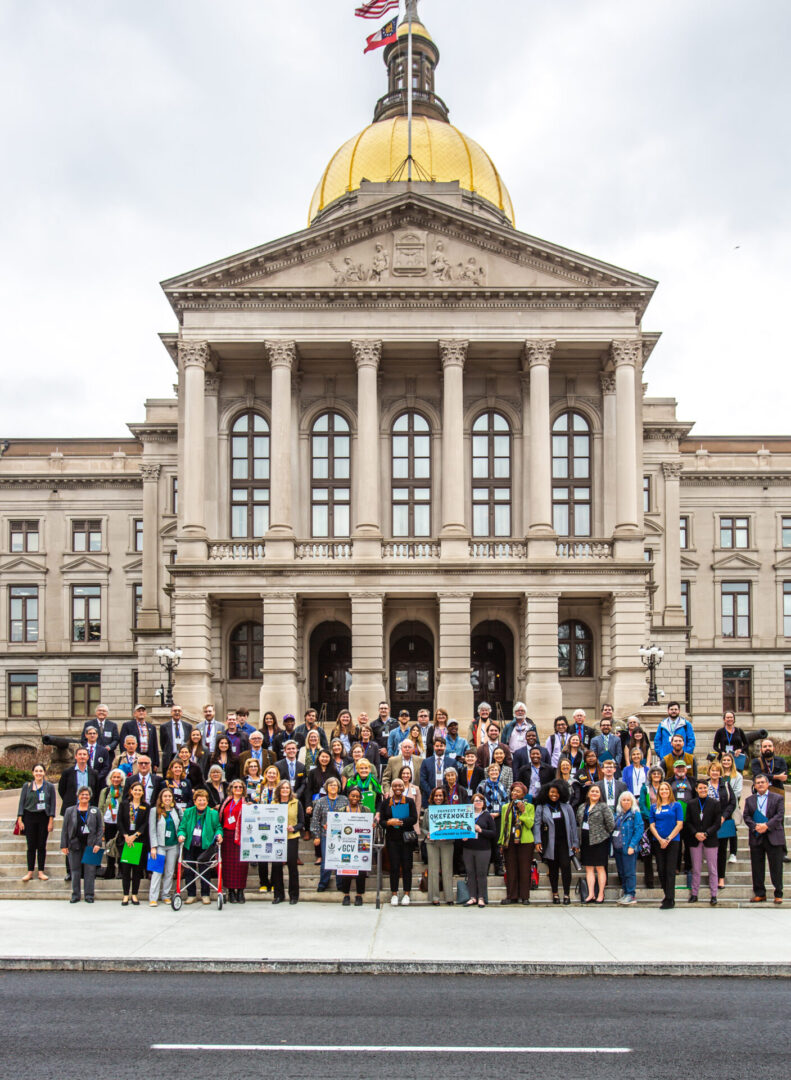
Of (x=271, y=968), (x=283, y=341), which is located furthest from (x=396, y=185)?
(x=271, y=968)

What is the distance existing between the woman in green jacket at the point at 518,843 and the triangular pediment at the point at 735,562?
4410 centimetres

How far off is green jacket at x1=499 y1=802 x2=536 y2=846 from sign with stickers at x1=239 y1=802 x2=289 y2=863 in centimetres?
330

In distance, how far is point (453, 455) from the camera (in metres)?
40.1

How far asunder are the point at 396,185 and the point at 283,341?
9601mm

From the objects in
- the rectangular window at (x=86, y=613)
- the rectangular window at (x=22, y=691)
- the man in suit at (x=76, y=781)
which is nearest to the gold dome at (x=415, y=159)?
the rectangular window at (x=86, y=613)

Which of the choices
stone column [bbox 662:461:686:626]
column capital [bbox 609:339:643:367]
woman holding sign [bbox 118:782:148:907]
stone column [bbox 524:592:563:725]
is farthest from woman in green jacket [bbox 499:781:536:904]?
stone column [bbox 662:461:686:626]

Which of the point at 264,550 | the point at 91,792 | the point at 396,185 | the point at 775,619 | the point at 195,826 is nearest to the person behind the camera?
the point at 195,826

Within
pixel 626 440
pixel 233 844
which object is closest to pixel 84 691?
pixel 626 440

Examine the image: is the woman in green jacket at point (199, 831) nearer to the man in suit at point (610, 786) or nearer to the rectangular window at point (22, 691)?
the man in suit at point (610, 786)

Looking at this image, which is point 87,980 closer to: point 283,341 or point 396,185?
point 283,341

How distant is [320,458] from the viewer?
42906 mm

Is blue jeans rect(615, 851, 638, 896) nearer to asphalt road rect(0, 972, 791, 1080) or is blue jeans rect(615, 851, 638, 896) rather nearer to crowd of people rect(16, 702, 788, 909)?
crowd of people rect(16, 702, 788, 909)

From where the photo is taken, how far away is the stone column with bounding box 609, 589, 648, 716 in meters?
38.8

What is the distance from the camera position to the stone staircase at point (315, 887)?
706 inches
